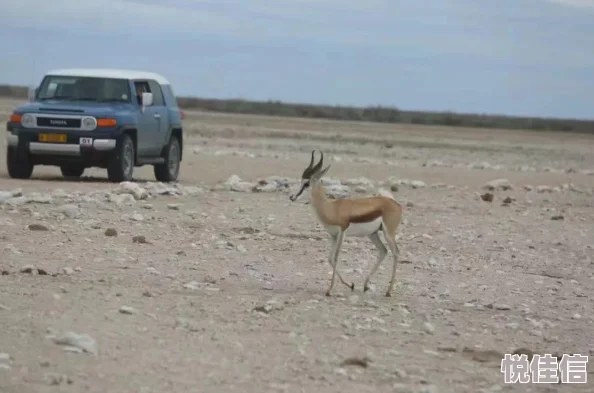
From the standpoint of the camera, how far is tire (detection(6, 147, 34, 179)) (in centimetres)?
2420

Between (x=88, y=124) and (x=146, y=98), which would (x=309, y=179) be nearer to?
(x=88, y=124)

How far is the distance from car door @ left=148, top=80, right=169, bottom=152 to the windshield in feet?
3.77

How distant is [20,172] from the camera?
968 inches

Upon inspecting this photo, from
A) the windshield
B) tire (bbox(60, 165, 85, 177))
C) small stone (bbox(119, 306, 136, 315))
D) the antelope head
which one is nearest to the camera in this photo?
small stone (bbox(119, 306, 136, 315))

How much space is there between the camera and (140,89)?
82.1 ft

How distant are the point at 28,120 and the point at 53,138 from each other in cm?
57

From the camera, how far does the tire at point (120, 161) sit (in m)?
23.8

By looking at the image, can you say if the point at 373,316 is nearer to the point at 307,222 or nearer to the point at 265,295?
the point at 265,295

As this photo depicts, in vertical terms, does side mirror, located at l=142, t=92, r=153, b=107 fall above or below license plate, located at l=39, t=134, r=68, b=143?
above

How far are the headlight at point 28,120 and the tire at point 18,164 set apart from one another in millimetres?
519

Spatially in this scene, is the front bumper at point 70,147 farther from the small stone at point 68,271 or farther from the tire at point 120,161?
the small stone at point 68,271

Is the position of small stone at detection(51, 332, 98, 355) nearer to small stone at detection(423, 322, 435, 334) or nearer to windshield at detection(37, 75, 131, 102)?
small stone at detection(423, 322, 435, 334)

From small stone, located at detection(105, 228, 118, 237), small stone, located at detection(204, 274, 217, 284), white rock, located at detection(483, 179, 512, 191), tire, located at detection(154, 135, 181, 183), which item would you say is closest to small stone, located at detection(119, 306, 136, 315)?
small stone, located at detection(204, 274, 217, 284)

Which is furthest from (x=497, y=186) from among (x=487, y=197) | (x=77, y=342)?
(x=77, y=342)
